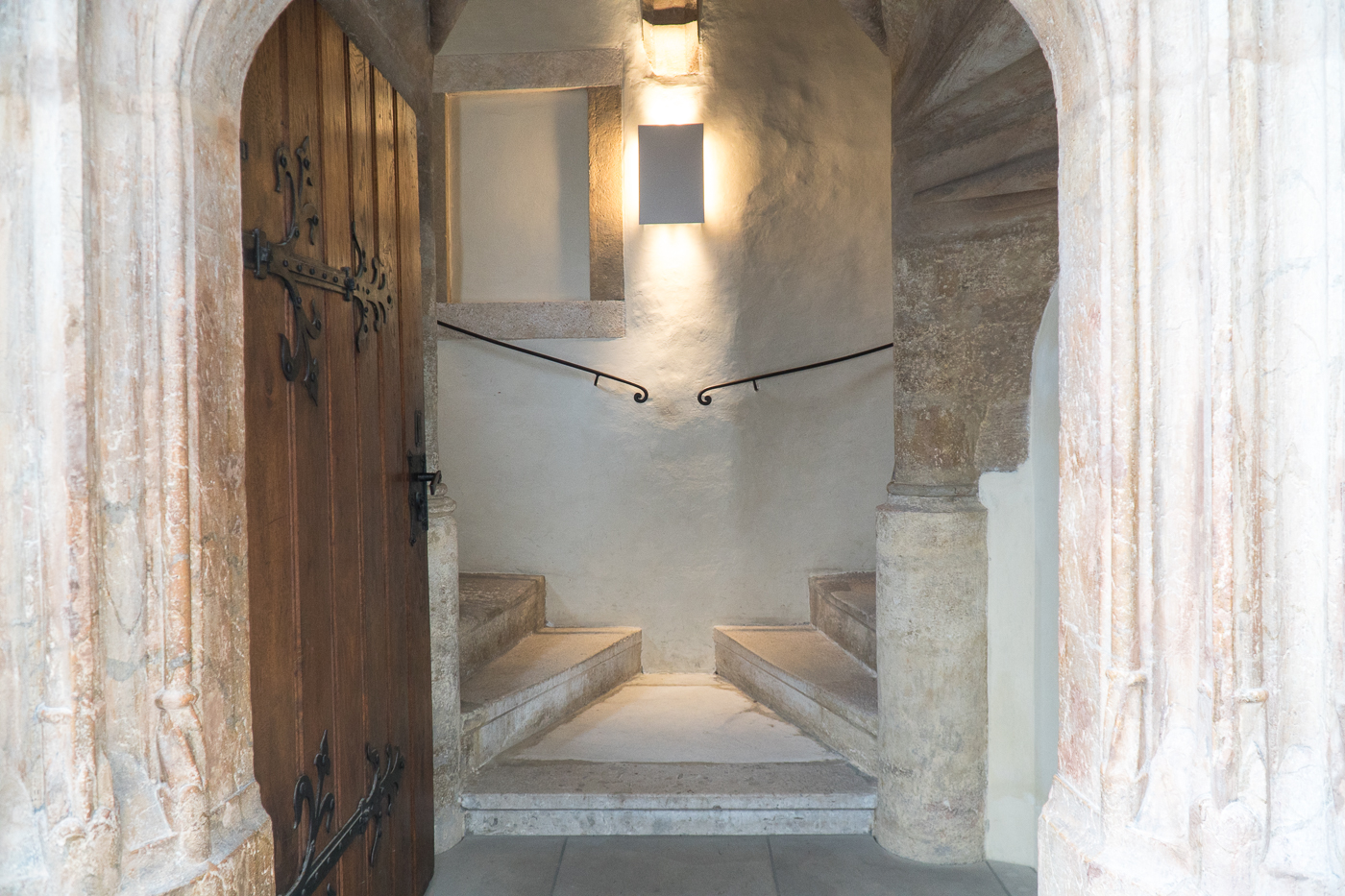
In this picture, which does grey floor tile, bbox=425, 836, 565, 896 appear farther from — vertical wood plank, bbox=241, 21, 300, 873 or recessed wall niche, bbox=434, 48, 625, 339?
recessed wall niche, bbox=434, 48, 625, 339

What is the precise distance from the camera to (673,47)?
3.79m

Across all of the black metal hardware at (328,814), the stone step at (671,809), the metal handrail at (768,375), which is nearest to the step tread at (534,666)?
the stone step at (671,809)

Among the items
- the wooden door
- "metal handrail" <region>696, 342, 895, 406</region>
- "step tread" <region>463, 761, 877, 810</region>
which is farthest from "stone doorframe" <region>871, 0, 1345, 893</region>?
"metal handrail" <region>696, 342, 895, 406</region>

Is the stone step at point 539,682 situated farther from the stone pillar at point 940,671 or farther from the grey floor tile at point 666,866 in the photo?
the stone pillar at point 940,671

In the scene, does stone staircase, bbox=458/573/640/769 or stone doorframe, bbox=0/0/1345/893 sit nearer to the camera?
stone doorframe, bbox=0/0/1345/893

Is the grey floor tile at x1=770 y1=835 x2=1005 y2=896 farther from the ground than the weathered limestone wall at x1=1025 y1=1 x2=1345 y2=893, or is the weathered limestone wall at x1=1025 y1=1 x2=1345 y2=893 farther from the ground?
the weathered limestone wall at x1=1025 y1=1 x2=1345 y2=893

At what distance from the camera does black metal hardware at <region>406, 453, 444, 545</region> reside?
7.08 feet

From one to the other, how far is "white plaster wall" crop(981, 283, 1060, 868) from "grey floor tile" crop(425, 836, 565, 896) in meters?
1.24

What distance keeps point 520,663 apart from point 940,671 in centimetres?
156

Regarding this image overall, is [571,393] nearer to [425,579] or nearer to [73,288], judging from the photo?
[425,579]

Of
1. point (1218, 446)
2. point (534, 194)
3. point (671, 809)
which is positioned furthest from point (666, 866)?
point (534, 194)

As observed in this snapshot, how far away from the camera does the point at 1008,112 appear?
2.22m

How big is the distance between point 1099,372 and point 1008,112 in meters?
1.38

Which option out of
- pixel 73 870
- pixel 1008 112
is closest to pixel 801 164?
pixel 1008 112
